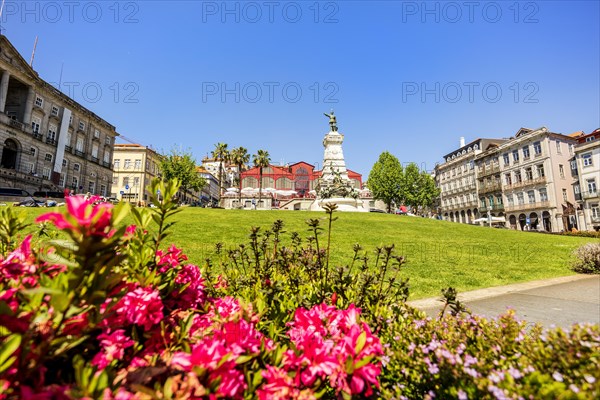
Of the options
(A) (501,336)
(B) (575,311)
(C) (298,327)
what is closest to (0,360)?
(C) (298,327)

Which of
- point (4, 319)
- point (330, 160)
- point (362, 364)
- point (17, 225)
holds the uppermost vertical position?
point (330, 160)

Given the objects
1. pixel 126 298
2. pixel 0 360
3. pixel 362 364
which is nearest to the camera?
pixel 0 360

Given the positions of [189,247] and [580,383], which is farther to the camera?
[189,247]

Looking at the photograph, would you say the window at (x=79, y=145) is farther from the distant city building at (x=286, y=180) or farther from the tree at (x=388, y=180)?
the tree at (x=388, y=180)

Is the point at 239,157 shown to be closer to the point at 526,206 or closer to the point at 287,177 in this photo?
the point at 287,177

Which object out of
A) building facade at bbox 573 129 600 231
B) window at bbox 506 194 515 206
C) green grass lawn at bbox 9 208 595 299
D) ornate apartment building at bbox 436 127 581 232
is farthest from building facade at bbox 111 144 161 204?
building facade at bbox 573 129 600 231

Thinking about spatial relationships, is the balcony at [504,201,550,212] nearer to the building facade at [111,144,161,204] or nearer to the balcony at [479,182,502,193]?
the balcony at [479,182,502,193]

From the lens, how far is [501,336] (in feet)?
6.77

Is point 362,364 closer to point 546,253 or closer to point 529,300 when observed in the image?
point 529,300

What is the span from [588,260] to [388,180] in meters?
44.3

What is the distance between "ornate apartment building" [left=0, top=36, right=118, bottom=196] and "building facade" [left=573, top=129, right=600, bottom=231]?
74.3 meters

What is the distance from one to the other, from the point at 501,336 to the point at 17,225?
4281mm

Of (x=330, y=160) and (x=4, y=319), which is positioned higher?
(x=330, y=160)

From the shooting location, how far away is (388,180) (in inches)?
2073
